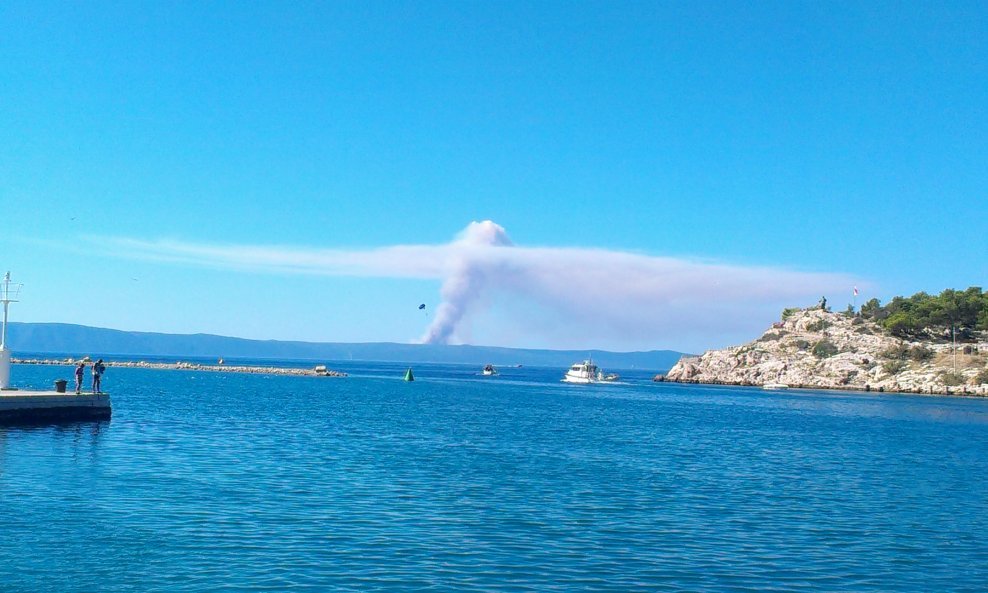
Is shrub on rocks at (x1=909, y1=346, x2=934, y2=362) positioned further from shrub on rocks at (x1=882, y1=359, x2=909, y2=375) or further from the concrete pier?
the concrete pier

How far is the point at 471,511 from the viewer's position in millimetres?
29453

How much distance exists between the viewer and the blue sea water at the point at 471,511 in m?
21.3

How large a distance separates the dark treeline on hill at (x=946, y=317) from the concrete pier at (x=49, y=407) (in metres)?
171

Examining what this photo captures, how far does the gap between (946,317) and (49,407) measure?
17937cm

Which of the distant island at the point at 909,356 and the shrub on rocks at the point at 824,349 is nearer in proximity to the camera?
the distant island at the point at 909,356

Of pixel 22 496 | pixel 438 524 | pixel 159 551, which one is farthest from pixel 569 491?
pixel 22 496

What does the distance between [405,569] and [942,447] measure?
2048 inches

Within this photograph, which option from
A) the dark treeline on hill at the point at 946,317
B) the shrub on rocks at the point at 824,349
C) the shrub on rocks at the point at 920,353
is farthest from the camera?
the shrub on rocks at the point at 824,349

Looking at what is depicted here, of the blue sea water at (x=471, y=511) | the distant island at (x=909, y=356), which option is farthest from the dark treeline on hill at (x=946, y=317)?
the blue sea water at (x=471, y=511)

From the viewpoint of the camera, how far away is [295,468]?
1519 inches

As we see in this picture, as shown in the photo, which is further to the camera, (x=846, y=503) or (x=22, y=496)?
(x=846, y=503)

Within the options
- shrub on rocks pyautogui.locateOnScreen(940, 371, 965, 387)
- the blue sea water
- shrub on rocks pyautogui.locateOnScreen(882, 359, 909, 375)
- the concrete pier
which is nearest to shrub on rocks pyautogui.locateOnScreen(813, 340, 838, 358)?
shrub on rocks pyautogui.locateOnScreen(882, 359, 909, 375)

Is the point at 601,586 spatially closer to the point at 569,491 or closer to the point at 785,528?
the point at 785,528

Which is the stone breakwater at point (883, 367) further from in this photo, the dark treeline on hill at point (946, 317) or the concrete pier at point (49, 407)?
the concrete pier at point (49, 407)
